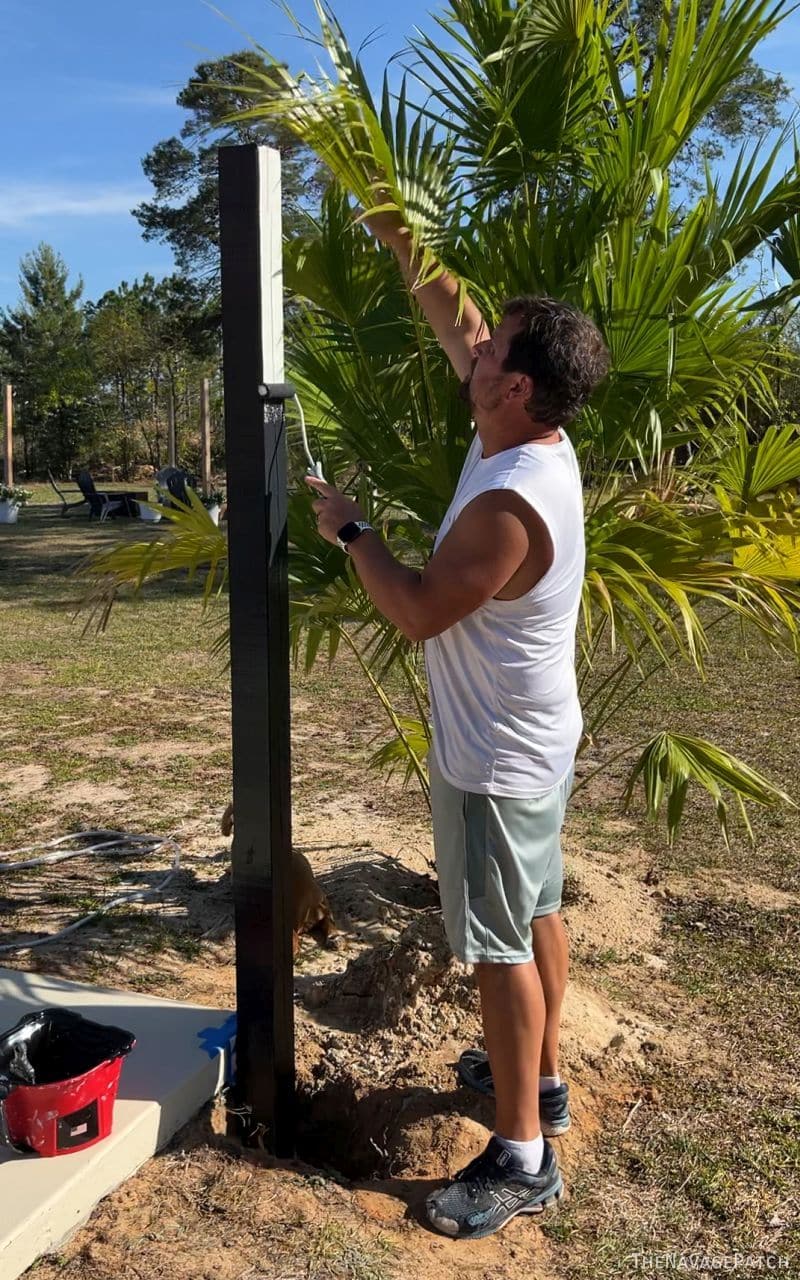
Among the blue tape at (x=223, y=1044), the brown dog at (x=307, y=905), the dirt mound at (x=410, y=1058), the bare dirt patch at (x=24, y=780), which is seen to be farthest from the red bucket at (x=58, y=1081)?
the bare dirt patch at (x=24, y=780)

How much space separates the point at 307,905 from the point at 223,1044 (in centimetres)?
81

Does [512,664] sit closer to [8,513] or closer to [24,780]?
[24,780]

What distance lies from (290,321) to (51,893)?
2204 millimetres

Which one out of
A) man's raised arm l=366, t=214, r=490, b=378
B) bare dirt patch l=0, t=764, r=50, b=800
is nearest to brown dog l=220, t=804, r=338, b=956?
man's raised arm l=366, t=214, r=490, b=378

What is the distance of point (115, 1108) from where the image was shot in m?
2.30

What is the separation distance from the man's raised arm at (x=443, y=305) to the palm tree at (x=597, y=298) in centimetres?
5

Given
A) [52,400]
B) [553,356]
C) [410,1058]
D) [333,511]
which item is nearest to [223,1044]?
[410,1058]

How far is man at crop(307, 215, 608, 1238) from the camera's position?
6.49 feet

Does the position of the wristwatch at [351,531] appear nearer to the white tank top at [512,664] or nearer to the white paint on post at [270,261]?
the white tank top at [512,664]

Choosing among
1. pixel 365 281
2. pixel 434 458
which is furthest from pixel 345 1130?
pixel 365 281

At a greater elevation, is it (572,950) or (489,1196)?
(489,1196)

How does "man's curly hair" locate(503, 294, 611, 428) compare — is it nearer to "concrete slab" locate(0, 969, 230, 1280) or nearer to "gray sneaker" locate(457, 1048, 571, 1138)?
"gray sneaker" locate(457, 1048, 571, 1138)

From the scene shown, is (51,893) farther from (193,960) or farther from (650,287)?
(650,287)

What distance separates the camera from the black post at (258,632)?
2158mm
